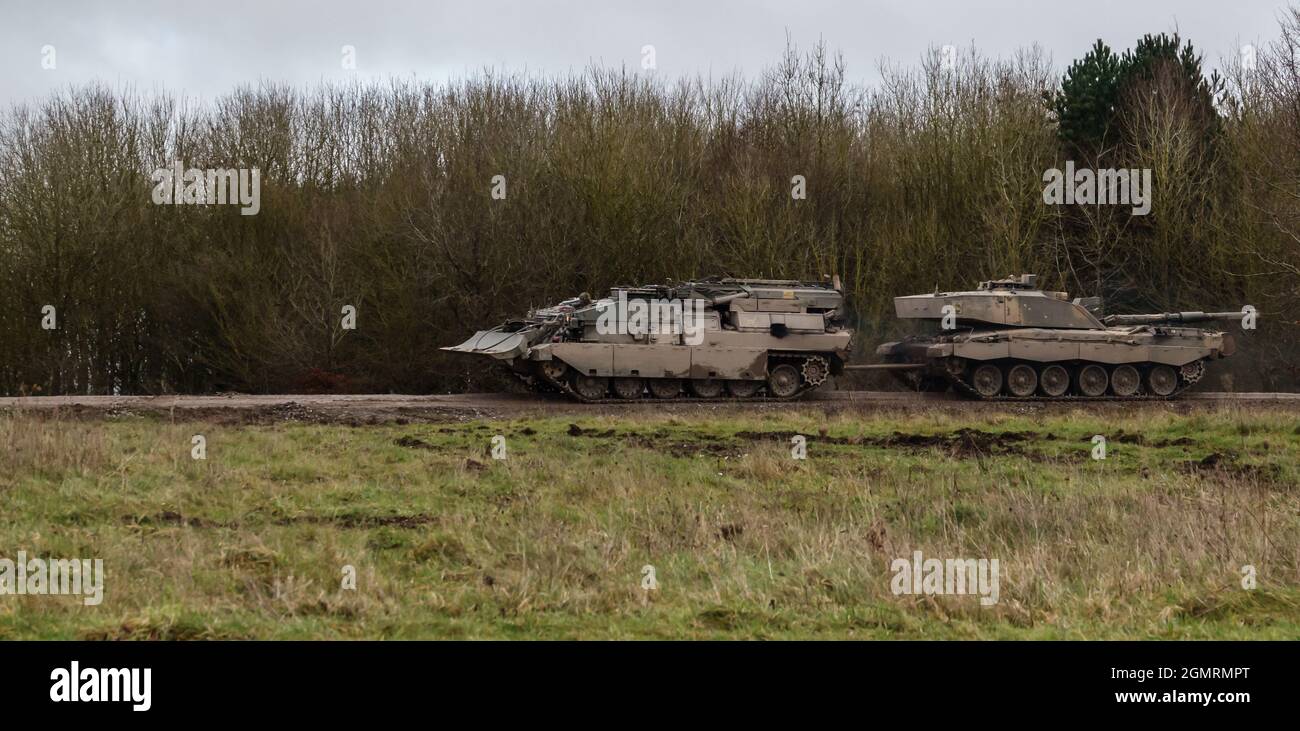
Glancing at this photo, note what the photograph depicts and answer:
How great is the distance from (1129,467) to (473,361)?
16.2 m

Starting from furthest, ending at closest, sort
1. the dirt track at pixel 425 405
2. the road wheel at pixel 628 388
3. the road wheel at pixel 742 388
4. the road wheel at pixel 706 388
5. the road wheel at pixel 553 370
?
1. the road wheel at pixel 742 388
2. the road wheel at pixel 706 388
3. the road wheel at pixel 628 388
4. the road wheel at pixel 553 370
5. the dirt track at pixel 425 405

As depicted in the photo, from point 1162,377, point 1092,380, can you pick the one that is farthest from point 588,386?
point 1162,377

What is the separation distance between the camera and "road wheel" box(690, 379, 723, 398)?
2242 centimetres

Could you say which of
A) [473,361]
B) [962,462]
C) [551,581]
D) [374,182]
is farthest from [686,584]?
[374,182]

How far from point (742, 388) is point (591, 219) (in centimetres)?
773

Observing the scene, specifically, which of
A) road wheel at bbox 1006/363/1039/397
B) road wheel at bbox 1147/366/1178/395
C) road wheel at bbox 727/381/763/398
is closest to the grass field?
road wheel at bbox 727/381/763/398

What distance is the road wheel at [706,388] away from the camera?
73.6 feet

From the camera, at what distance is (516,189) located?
28.7 meters

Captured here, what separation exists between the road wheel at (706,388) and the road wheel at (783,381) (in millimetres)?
952

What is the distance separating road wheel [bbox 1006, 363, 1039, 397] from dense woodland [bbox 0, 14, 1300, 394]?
22.0ft

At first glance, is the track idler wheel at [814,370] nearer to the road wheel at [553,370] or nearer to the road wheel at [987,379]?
the road wheel at [987,379]

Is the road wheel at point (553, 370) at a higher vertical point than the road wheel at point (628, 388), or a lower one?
higher

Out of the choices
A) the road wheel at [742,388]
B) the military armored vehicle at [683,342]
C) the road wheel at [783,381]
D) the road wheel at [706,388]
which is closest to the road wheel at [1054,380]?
the military armored vehicle at [683,342]

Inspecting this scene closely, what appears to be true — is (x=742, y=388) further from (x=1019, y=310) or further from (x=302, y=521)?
(x=302, y=521)
